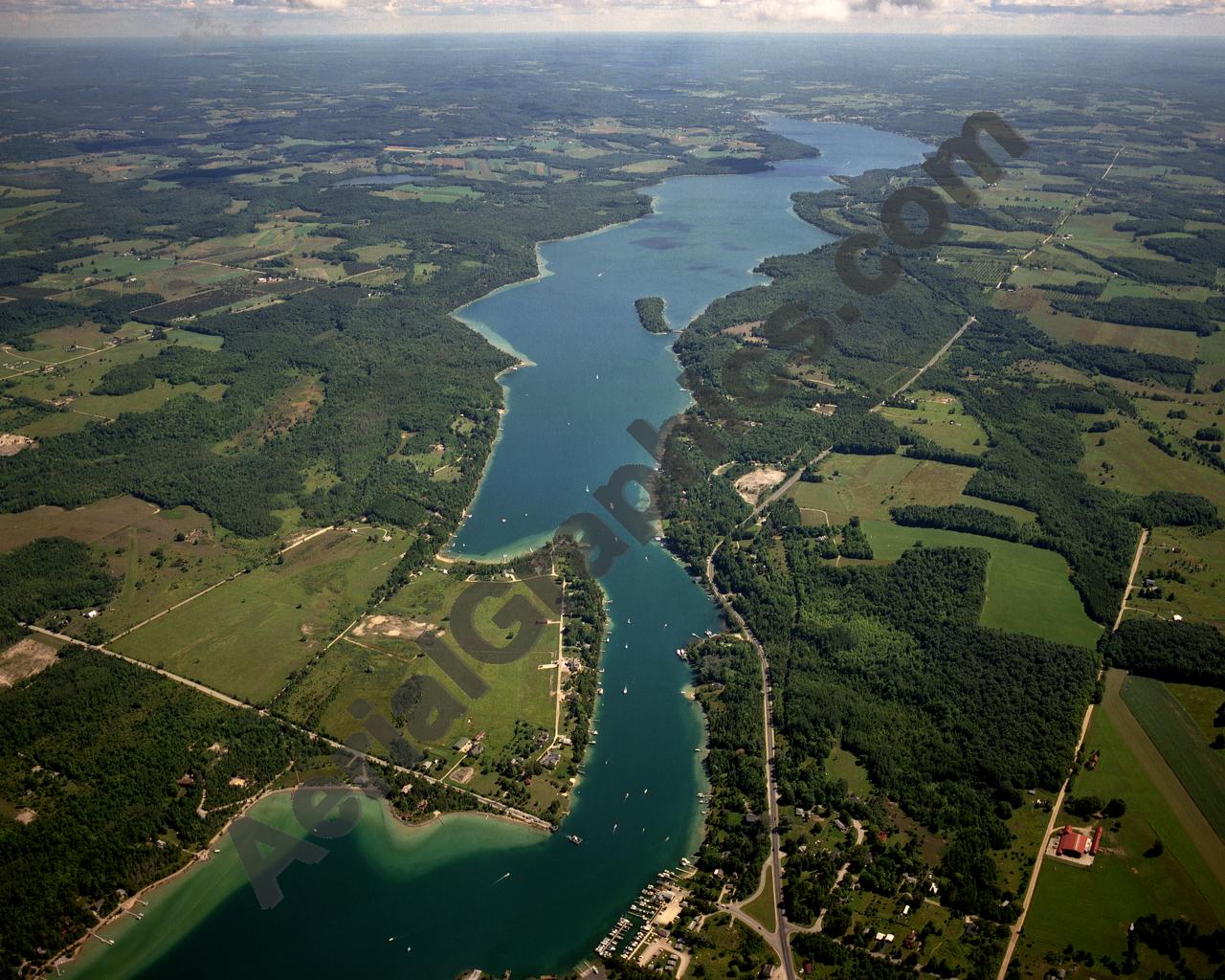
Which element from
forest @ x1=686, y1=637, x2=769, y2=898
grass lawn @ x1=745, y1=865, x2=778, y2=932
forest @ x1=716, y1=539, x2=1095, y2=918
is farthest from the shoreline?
forest @ x1=716, y1=539, x2=1095, y2=918

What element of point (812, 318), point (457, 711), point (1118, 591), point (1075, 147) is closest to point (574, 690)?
point (457, 711)

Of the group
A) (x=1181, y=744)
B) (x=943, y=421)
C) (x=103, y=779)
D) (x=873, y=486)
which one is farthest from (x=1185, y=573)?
(x=103, y=779)

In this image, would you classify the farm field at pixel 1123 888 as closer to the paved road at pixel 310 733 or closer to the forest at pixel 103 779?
the paved road at pixel 310 733

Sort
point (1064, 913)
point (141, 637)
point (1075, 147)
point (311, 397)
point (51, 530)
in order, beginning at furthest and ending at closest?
point (1075, 147), point (311, 397), point (51, 530), point (141, 637), point (1064, 913)

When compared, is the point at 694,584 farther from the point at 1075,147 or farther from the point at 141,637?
the point at 1075,147

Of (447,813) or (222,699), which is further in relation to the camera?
(222,699)

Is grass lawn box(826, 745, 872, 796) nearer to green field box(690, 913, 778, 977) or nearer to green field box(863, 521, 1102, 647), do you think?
green field box(690, 913, 778, 977)

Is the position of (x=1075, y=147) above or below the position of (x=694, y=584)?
above
